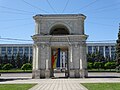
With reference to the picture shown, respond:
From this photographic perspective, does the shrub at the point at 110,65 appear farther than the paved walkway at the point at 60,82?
Yes

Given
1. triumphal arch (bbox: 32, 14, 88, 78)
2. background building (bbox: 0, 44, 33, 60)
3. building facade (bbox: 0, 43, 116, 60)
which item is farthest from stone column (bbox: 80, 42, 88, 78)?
background building (bbox: 0, 44, 33, 60)

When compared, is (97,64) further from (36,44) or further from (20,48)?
(20,48)

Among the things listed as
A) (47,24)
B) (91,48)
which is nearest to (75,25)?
(47,24)

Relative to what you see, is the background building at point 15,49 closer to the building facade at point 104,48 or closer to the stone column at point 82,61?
the building facade at point 104,48

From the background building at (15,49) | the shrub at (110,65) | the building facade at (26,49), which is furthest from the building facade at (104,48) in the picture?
the shrub at (110,65)

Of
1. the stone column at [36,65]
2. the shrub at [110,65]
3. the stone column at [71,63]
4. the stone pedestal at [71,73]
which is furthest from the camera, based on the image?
the shrub at [110,65]

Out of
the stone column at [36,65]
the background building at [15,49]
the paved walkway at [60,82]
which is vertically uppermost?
the background building at [15,49]

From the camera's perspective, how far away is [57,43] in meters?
42.7

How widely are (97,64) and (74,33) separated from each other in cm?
4937

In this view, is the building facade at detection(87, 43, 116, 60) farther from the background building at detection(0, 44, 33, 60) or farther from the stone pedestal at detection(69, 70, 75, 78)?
the stone pedestal at detection(69, 70, 75, 78)

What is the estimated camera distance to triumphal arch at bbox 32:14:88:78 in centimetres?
4222

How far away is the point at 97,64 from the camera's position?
90.4 metres

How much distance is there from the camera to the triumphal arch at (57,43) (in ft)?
139

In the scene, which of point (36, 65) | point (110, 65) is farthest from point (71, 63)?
point (110, 65)
